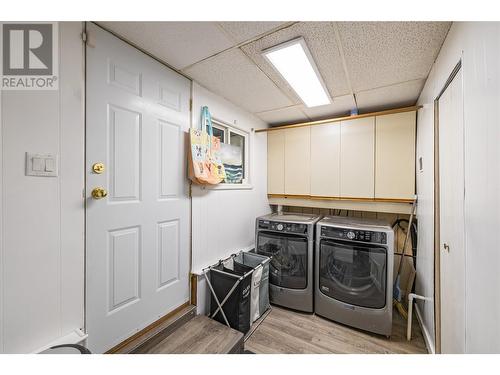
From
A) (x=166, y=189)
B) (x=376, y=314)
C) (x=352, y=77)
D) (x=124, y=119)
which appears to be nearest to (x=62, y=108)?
(x=124, y=119)

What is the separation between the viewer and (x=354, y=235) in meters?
1.97

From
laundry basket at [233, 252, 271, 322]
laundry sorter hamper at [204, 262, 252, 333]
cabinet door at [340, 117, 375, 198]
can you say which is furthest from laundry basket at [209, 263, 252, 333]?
cabinet door at [340, 117, 375, 198]

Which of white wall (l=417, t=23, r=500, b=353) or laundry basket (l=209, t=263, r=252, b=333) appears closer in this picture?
white wall (l=417, t=23, r=500, b=353)

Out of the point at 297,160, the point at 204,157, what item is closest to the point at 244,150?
the point at 297,160

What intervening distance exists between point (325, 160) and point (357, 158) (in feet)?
1.18

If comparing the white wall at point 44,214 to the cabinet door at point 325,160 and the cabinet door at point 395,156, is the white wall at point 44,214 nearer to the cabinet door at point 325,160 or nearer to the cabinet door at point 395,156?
the cabinet door at point 325,160

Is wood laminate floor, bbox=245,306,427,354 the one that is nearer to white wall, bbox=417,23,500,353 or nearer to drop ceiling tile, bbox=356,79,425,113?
white wall, bbox=417,23,500,353

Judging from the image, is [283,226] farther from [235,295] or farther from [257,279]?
[235,295]

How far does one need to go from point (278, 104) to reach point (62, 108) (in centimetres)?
195

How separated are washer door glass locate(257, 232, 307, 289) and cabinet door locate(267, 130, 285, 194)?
77 cm

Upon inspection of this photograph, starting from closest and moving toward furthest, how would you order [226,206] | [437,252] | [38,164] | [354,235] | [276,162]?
1. [38,164]
2. [437,252]
3. [354,235]
4. [226,206]
5. [276,162]

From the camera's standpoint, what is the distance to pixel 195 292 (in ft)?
5.89

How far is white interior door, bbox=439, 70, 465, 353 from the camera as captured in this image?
1044mm
